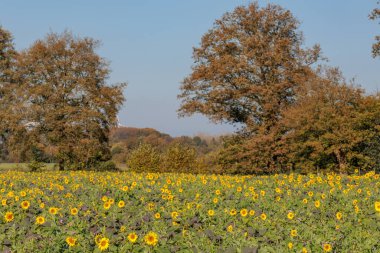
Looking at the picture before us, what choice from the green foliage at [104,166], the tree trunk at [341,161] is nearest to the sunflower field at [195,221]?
the tree trunk at [341,161]

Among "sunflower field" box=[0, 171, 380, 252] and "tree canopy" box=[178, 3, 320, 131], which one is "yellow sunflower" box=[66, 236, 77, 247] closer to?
"sunflower field" box=[0, 171, 380, 252]

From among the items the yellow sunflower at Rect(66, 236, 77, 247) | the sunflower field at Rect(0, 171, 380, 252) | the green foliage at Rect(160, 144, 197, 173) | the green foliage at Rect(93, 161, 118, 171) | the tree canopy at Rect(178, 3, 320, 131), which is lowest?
the yellow sunflower at Rect(66, 236, 77, 247)

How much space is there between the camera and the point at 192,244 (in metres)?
5.46

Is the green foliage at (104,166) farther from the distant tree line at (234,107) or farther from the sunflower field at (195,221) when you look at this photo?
the sunflower field at (195,221)

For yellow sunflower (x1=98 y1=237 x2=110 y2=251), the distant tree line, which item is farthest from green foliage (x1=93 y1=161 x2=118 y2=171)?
yellow sunflower (x1=98 y1=237 x2=110 y2=251)

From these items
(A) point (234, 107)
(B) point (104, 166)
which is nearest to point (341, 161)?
(A) point (234, 107)

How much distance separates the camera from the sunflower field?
17.8 ft

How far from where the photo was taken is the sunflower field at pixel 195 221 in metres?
5.44

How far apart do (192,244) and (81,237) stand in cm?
130

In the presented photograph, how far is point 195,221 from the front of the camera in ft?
23.4

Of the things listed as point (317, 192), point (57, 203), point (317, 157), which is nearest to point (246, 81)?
point (317, 157)

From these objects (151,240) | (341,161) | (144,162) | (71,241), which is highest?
(341,161)

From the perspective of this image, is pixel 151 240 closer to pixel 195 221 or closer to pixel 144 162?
pixel 195 221

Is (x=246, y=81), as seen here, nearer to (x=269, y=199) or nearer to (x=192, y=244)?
(x=269, y=199)
